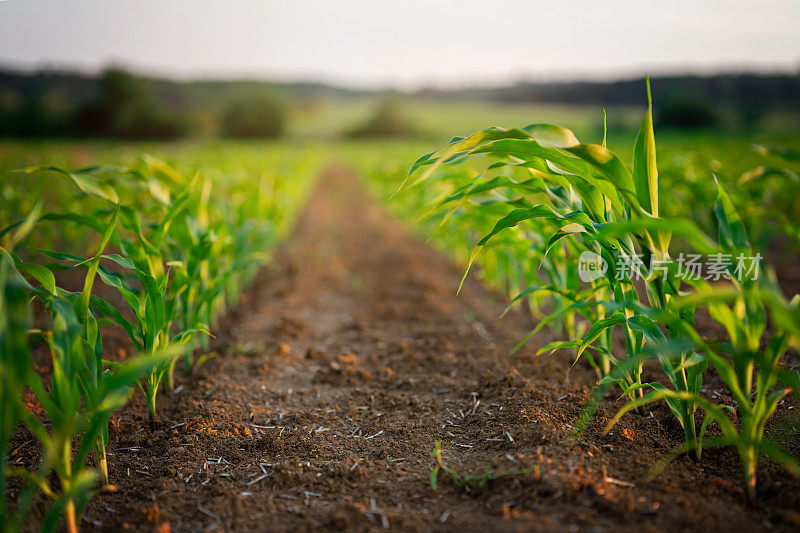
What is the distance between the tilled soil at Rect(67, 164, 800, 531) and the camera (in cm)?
144

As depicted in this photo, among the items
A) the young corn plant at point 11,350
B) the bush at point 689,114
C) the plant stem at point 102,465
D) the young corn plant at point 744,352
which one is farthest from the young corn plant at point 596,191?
the bush at point 689,114

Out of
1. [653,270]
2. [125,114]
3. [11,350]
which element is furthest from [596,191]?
[125,114]

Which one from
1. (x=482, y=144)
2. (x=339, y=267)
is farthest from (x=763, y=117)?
(x=482, y=144)

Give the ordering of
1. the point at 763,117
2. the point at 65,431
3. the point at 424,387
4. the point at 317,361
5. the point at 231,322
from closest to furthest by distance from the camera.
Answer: the point at 65,431, the point at 424,387, the point at 317,361, the point at 231,322, the point at 763,117

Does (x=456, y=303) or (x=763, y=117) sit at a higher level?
(x=763, y=117)

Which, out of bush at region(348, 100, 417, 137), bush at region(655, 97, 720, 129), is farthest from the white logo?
bush at region(348, 100, 417, 137)

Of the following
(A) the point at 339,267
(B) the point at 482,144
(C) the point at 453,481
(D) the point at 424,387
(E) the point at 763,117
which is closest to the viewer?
(B) the point at 482,144

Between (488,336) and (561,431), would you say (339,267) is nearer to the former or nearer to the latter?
(488,336)

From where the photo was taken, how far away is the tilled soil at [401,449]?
1.44 metres

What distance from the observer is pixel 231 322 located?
3.69 m

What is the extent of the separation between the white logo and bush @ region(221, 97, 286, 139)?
5557 centimetres

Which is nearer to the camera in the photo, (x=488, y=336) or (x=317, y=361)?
(x=317, y=361)

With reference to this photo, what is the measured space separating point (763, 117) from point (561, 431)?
42.8 m

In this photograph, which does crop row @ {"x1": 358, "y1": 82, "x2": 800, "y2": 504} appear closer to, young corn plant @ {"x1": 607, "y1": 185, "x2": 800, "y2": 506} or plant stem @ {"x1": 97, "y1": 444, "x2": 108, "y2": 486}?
young corn plant @ {"x1": 607, "y1": 185, "x2": 800, "y2": 506}
